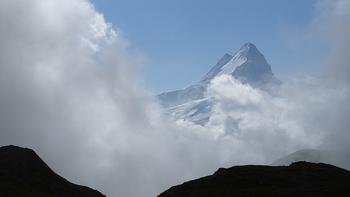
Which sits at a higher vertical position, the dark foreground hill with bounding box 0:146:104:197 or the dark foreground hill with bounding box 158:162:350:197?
the dark foreground hill with bounding box 0:146:104:197

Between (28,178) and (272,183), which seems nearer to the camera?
(272,183)

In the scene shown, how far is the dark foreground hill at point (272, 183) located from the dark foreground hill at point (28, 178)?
4776 cm

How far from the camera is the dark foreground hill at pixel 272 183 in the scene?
129375 mm

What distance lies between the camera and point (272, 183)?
463 feet

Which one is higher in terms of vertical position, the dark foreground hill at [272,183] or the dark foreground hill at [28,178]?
the dark foreground hill at [28,178]

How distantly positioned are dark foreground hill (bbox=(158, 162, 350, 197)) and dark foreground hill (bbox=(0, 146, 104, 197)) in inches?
1880

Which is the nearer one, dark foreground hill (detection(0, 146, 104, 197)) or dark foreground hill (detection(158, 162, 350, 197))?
dark foreground hill (detection(158, 162, 350, 197))

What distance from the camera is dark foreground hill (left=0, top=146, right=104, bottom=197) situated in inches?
6442

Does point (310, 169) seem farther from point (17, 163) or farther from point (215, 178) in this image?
point (17, 163)

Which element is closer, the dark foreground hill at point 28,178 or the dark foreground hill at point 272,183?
the dark foreground hill at point 272,183

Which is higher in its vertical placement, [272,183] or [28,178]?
[28,178]

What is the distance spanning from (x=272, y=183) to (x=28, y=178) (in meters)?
86.6

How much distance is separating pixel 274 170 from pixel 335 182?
20.1 metres

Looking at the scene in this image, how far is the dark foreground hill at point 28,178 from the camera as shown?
537ft
